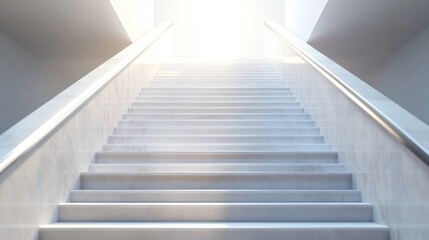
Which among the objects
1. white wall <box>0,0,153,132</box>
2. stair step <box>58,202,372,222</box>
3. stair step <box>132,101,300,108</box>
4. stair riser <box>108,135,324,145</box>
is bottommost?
stair step <box>58,202,372,222</box>

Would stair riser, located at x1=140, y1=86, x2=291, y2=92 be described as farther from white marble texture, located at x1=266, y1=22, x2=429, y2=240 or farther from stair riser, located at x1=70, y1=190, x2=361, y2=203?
stair riser, located at x1=70, y1=190, x2=361, y2=203

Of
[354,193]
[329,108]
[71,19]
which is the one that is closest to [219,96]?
[329,108]

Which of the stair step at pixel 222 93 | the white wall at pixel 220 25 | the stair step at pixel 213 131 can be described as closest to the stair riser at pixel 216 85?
the stair step at pixel 222 93

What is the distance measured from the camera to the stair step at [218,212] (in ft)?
13.6

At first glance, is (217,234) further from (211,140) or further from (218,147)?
(211,140)

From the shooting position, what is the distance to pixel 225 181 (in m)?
4.84

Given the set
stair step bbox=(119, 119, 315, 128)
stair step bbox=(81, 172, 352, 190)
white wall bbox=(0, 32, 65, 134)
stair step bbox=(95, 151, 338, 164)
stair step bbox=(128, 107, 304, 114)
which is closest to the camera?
stair step bbox=(81, 172, 352, 190)

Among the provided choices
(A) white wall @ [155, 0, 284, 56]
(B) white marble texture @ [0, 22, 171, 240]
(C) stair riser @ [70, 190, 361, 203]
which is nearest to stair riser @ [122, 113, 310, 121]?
(B) white marble texture @ [0, 22, 171, 240]

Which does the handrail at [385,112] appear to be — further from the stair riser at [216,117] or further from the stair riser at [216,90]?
the stair riser at [216,90]

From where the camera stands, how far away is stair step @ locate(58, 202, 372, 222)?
4160 millimetres

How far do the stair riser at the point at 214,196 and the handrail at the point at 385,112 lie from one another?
0.74m

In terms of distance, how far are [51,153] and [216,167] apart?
5.23ft

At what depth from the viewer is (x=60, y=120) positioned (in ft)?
13.7

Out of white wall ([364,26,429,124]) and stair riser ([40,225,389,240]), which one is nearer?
stair riser ([40,225,389,240])
